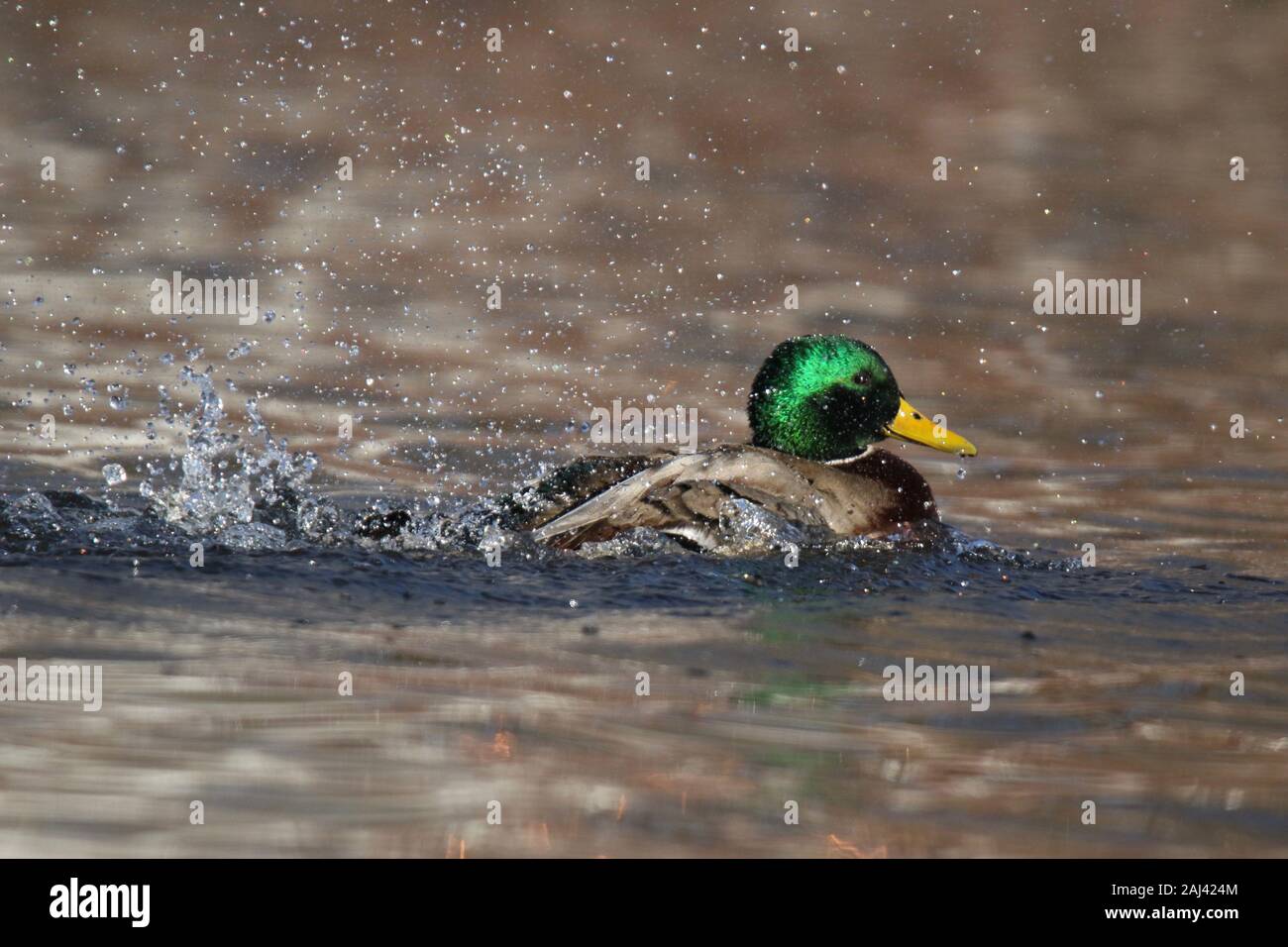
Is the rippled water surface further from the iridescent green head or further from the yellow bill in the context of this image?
the iridescent green head

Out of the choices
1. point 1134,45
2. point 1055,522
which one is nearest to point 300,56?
point 1134,45

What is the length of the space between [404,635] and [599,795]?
1500 millimetres

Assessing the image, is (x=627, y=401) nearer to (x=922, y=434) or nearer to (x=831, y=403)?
(x=831, y=403)

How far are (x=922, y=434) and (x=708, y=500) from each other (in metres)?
1.28

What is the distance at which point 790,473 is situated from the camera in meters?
7.24

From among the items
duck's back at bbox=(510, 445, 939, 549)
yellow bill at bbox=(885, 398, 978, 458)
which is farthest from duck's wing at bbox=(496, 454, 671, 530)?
yellow bill at bbox=(885, 398, 978, 458)

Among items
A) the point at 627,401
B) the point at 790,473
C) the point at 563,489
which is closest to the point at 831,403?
the point at 790,473

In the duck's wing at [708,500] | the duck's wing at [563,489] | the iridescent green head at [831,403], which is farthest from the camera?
the iridescent green head at [831,403]

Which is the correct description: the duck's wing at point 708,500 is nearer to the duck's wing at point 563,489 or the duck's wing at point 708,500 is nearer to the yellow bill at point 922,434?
the duck's wing at point 563,489

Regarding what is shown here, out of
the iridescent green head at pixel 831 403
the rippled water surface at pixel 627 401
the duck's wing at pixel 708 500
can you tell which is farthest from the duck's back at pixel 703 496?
the iridescent green head at pixel 831 403

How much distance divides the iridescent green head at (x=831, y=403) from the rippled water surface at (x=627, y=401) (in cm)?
56

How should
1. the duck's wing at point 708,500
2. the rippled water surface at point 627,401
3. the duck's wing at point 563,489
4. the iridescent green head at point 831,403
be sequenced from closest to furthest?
the rippled water surface at point 627,401 → the duck's wing at point 708,500 → the duck's wing at point 563,489 → the iridescent green head at point 831,403

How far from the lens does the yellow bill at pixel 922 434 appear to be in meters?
7.78

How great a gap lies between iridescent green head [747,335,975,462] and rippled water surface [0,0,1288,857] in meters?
0.56
